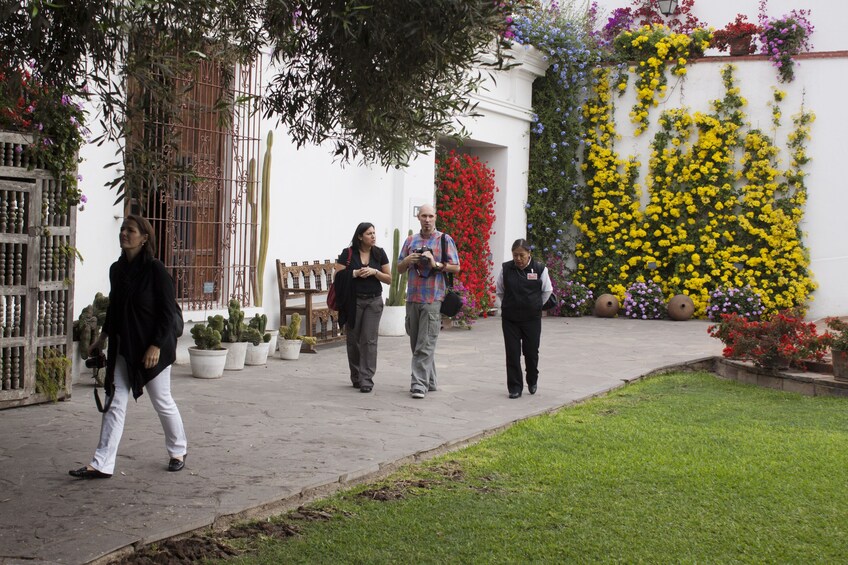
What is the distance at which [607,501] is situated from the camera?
603 centimetres

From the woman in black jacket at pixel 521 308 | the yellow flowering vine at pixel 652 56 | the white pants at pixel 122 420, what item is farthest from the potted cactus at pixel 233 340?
the yellow flowering vine at pixel 652 56

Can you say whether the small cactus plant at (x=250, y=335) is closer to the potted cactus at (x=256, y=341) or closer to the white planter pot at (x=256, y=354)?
the potted cactus at (x=256, y=341)

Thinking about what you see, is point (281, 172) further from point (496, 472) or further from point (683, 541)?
point (683, 541)

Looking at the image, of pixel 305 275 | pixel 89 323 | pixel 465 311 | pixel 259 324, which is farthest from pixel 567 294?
pixel 89 323

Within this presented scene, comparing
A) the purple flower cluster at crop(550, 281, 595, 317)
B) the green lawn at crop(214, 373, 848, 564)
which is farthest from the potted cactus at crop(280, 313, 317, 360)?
the purple flower cluster at crop(550, 281, 595, 317)

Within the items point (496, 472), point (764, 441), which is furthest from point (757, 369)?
point (496, 472)

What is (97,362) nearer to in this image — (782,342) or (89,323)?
(89,323)

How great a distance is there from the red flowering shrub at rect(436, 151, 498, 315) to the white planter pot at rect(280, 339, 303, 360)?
5.46 m

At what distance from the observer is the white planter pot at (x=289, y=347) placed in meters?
11.9

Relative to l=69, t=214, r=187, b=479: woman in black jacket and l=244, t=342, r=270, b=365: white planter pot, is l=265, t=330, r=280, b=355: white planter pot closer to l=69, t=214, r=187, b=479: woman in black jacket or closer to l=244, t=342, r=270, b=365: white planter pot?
l=244, t=342, r=270, b=365: white planter pot

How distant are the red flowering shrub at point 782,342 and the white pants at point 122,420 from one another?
712cm

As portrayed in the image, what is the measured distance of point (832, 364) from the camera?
10.8m

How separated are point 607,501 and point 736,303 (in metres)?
12.7

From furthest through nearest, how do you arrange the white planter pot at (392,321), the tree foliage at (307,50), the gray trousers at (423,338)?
the white planter pot at (392,321) < the gray trousers at (423,338) < the tree foliage at (307,50)
